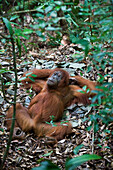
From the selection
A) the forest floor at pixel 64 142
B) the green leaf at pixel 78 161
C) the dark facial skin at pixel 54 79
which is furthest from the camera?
the dark facial skin at pixel 54 79

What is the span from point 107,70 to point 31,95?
171cm

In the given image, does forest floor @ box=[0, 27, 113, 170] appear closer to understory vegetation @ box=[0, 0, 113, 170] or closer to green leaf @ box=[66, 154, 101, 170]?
understory vegetation @ box=[0, 0, 113, 170]

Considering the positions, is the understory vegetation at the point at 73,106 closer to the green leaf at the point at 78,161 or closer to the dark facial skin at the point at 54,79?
the green leaf at the point at 78,161

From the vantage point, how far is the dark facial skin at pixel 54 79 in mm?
4617

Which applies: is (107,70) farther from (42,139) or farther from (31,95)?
(42,139)

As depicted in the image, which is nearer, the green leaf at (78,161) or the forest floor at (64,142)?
the green leaf at (78,161)

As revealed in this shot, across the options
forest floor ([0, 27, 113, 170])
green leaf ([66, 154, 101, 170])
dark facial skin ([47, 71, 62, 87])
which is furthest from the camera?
dark facial skin ([47, 71, 62, 87])

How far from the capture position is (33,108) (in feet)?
14.8

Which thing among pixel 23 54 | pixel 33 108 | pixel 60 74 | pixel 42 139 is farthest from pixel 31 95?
pixel 23 54

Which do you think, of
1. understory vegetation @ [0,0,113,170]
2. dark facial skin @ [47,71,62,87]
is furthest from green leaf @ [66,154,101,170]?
dark facial skin @ [47,71,62,87]

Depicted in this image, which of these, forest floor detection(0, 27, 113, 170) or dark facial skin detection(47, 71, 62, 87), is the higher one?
dark facial skin detection(47, 71, 62, 87)

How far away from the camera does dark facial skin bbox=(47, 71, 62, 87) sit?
462 centimetres

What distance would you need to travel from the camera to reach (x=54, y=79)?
185 inches

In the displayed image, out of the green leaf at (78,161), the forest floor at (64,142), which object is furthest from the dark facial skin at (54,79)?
the green leaf at (78,161)
